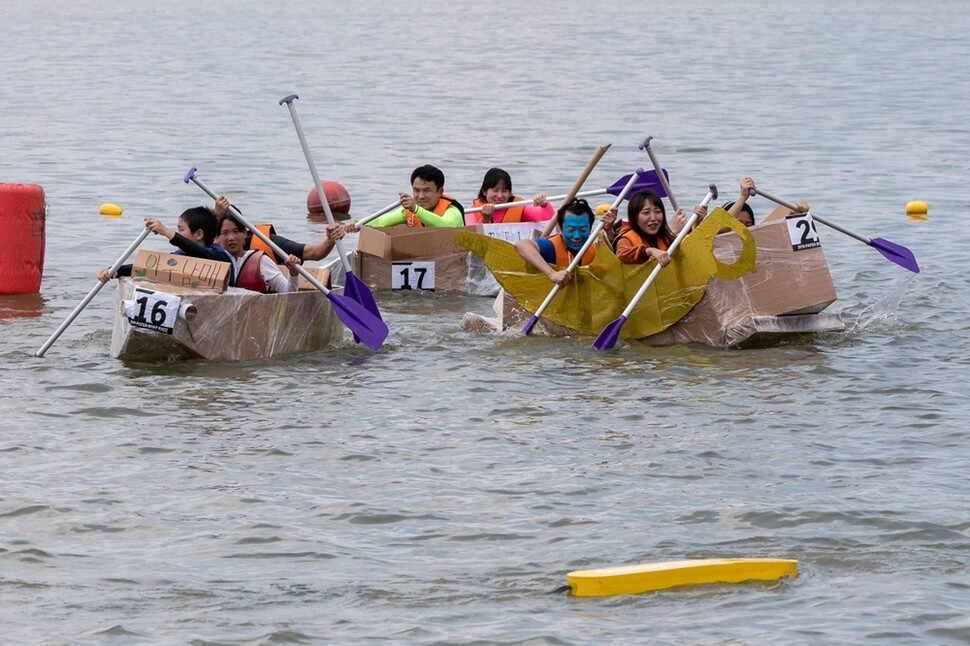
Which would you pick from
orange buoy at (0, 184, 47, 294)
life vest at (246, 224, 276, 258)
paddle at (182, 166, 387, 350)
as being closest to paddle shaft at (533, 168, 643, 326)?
paddle at (182, 166, 387, 350)

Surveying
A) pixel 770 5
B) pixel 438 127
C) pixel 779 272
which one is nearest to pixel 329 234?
pixel 779 272

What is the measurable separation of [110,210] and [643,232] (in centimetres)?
941

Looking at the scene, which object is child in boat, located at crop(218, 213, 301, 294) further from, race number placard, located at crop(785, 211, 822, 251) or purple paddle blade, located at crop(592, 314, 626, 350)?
race number placard, located at crop(785, 211, 822, 251)

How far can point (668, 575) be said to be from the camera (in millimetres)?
7137

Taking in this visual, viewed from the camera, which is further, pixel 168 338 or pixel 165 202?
pixel 165 202

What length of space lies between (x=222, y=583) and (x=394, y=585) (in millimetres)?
769

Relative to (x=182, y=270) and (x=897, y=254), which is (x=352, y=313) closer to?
(x=182, y=270)

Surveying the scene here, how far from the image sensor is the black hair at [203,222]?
1125cm

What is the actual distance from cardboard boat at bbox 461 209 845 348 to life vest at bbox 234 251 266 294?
2357 millimetres

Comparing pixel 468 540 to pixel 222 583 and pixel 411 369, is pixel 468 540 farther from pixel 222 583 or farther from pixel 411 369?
pixel 411 369

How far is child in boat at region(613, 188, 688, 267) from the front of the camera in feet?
39.3

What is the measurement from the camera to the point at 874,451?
9414mm

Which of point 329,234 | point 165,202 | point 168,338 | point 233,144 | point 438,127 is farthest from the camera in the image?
point 438,127

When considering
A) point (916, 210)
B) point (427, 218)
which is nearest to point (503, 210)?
point (427, 218)
